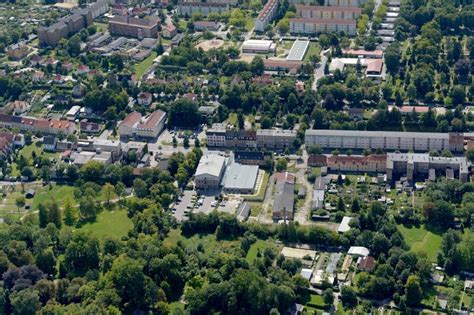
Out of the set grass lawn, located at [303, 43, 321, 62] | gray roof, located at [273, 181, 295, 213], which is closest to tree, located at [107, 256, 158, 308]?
gray roof, located at [273, 181, 295, 213]

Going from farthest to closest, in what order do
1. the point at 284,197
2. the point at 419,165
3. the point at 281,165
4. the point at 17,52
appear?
the point at 17,52, the point at 281,165, the point at 419,165, the point at 284,197

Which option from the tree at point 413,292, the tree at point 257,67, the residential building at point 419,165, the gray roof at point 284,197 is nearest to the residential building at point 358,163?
the residential building at point 419,165

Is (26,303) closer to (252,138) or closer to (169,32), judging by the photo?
(252,138)

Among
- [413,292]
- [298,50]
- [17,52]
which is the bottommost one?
[17,52]

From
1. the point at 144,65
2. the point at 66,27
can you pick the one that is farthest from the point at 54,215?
the point at 66,27

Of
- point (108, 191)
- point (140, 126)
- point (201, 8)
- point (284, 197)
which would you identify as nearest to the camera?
point (284, 197)

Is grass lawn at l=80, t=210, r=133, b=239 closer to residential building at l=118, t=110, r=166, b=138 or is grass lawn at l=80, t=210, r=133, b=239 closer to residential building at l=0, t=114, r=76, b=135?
residential building at l=118, t=110, r=166, b=138

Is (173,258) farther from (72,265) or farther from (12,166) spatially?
(12,166)

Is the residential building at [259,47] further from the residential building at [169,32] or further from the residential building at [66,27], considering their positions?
the residential building at [66,27]
